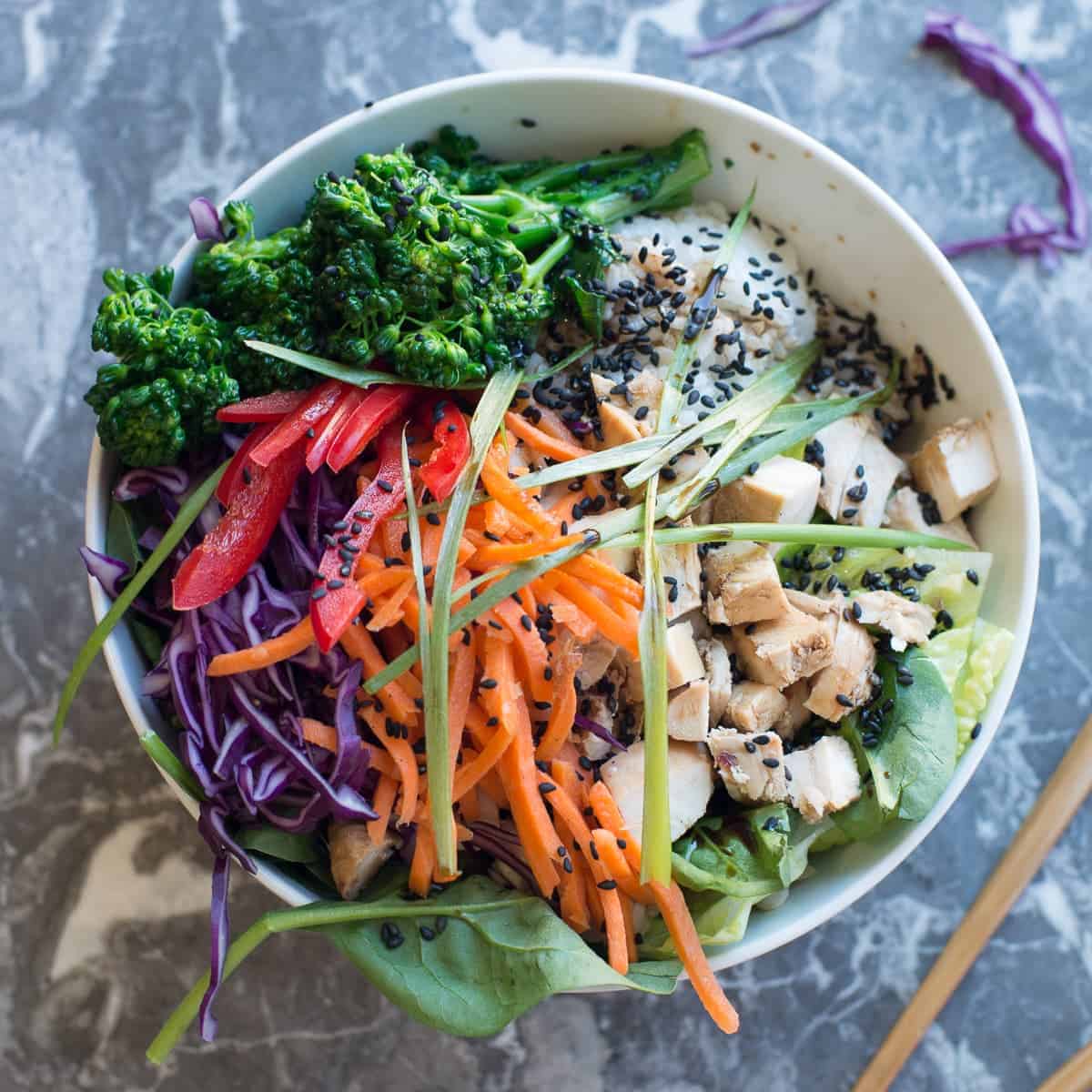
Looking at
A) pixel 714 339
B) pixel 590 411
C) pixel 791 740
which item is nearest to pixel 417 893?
pixel 791 740

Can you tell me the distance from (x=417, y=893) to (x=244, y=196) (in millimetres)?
1325

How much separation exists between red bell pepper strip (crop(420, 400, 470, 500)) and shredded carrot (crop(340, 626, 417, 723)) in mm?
279

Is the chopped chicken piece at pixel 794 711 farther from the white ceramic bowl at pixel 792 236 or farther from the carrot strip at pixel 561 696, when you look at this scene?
the carrot strip at pixel 561 696

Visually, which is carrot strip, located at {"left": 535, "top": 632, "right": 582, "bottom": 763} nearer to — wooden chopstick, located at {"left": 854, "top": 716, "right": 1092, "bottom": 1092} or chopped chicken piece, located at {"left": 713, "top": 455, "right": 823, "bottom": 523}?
chopped chicken piece, located at {"left": 713, "top": 455, "right": 823, "bottom": 523}

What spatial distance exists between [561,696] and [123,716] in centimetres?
114

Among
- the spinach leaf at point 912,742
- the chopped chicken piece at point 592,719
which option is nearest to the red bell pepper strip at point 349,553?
the chopped chicken piece at point 592,719

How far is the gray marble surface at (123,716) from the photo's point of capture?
249 centimetres

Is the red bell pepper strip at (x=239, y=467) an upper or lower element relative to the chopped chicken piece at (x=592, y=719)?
upper

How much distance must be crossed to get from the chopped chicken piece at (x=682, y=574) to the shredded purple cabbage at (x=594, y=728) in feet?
0.80

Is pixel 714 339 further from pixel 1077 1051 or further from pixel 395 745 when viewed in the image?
pixel 1077 1051

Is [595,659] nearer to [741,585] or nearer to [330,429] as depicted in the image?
[741,585]

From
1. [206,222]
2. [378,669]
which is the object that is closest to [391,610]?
[378,669]

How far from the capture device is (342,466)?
196cm

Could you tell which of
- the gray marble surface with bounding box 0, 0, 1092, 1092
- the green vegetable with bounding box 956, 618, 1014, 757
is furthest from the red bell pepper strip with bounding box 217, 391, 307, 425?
the green vegetable with bounding box 956, 618, 1014, 757
